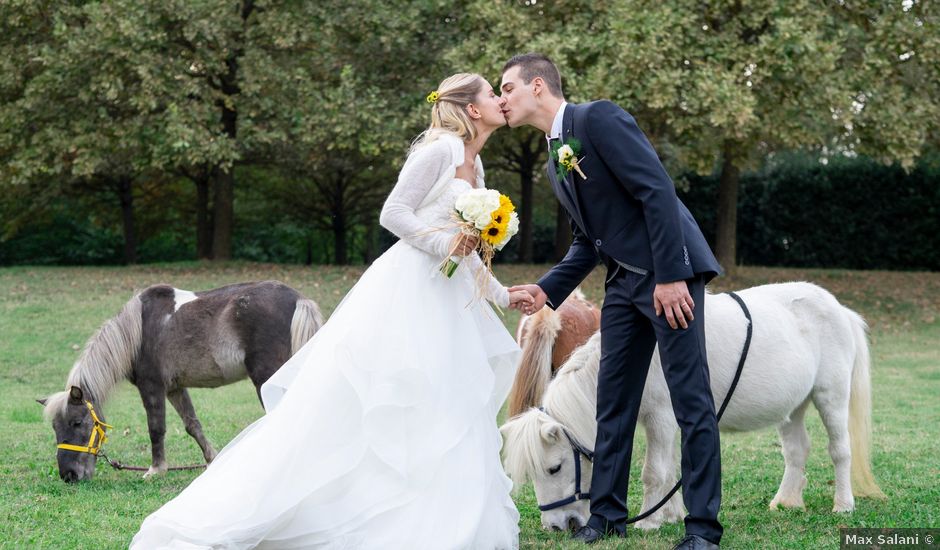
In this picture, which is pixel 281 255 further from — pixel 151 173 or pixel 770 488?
pixel 770 488

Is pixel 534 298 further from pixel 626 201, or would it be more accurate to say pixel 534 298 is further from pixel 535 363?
pixel 535 363

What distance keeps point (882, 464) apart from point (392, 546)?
4.69 metres

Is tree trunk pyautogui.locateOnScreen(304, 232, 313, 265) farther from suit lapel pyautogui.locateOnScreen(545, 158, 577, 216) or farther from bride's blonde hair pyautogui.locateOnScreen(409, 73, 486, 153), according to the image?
suit lapel pyautogui.locateOnScreen(545, 158, 577, 216)

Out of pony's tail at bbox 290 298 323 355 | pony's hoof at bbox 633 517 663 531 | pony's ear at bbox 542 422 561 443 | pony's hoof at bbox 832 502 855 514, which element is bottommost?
pony's hoof at bbox 832 502 855 514

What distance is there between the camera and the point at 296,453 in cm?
466

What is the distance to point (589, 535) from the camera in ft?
16.1

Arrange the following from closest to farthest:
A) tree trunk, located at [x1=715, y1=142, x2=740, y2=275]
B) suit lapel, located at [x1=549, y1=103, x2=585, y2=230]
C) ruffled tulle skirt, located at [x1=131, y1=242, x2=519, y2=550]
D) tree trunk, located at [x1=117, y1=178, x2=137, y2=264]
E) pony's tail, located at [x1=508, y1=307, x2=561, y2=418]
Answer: ruffled tulle skirt, located at [x1=131, y1=242, x2=519, y2=550] → suit lapel, located at [x1=549, y1=103, x2=585, y2=230] → pony's tail, located at [x1=508, y1=307, x2=561, y2=418] → tree trunk, located at [x1=715, y1=142, x2=740, y2=275] → tree trunk, located at [x1=117, y1=178, x2=137, y2=264]

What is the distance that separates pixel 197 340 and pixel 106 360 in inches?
26.6

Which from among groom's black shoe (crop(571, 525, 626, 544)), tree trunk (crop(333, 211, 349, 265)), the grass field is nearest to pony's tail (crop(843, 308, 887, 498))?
the grass field

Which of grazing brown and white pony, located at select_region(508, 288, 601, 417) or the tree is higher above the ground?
the tree

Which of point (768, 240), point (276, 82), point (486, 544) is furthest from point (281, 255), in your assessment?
point (486, 544)

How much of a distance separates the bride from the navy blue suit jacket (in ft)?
1.82

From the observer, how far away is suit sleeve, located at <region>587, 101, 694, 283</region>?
14.9ft

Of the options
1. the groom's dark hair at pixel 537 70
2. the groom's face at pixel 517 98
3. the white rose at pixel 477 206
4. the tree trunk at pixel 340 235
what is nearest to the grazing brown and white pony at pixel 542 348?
the white rose at pixel 477 206
